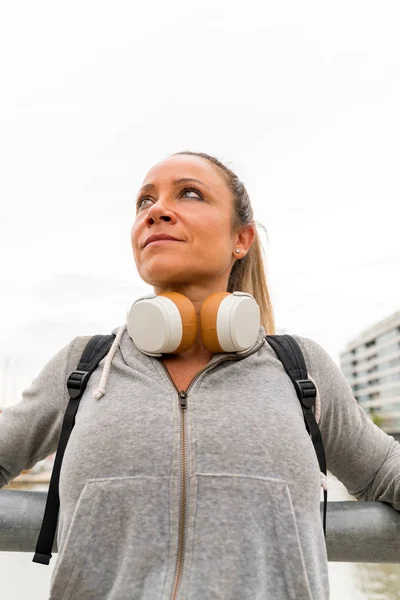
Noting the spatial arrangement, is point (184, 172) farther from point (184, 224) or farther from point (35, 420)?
point (35, 420)

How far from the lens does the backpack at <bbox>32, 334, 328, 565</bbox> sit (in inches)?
47.4

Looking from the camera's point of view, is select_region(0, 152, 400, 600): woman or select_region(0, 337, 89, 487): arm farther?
select_region(0, 337, 89, 487): arm

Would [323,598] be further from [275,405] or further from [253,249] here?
[253,249]

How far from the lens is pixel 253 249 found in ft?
6.17

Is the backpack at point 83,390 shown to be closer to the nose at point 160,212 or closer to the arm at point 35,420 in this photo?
the arm at point 35,420

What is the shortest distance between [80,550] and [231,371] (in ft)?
1.91

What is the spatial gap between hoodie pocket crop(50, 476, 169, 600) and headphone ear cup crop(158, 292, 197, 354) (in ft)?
1.31

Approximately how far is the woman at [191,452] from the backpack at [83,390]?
0.03 metres

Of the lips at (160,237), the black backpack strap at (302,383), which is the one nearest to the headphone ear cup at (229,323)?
the black backpack strap at (302,383)

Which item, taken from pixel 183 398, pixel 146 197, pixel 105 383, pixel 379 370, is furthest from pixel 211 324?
pixel 379 370

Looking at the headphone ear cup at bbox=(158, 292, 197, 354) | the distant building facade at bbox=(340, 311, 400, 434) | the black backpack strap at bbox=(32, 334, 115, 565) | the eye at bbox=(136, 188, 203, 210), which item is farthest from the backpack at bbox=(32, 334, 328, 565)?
the distant building facade at bbox=(340, 311, 400, 434)

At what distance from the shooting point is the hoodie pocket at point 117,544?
3.34 ft

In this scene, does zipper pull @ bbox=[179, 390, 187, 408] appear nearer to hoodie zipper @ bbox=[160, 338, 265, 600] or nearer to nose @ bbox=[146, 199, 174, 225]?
hoodie zipper @ bbox=[160, 338, 265, 600]

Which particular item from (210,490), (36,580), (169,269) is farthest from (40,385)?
(36,580)
